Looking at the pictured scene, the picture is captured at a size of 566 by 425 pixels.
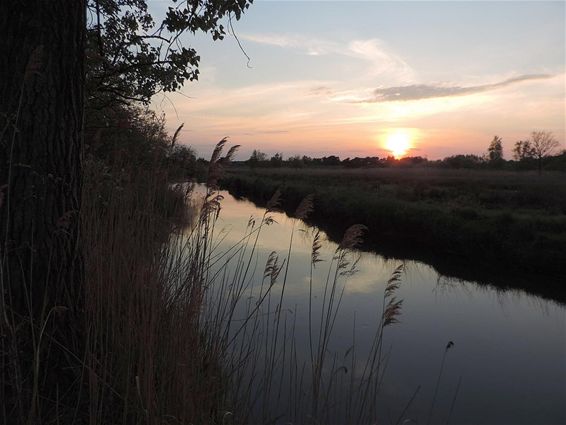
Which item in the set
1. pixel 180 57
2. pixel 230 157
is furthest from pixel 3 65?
pixel 180 57

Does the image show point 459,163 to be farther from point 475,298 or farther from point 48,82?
point 48,82

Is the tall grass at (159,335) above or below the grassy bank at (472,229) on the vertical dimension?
above

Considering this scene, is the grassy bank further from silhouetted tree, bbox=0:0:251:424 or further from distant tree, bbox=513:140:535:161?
distant tree, bbox=513:140:535:161

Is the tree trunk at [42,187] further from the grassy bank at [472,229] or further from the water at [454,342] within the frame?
the grassy bank at [472,229]

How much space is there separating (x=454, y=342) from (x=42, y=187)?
7.82 m

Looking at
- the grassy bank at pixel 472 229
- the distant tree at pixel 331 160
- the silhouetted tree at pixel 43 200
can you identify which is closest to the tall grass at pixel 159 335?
the silhouetted tree at pixel 43 200

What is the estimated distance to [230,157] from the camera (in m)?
2.98

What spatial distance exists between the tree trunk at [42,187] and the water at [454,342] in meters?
1.68

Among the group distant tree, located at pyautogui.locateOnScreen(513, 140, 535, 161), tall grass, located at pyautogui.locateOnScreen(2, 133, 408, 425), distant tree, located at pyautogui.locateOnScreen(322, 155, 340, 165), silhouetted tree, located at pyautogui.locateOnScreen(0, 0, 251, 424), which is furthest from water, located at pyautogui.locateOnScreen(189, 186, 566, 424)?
distant tree, located at pyautogui.locateOnScreen(322, 155, 340, 165)

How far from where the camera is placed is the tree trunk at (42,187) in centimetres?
230

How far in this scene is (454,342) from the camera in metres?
8.41

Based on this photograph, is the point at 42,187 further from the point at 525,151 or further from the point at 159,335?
the point at 525,151

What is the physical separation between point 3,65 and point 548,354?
8.90 m

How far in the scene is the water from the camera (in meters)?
6.09
